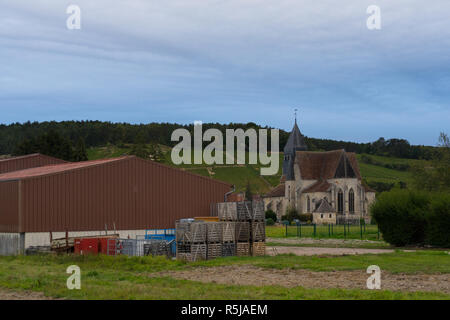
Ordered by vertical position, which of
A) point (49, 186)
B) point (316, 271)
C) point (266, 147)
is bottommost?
point (316, 271)

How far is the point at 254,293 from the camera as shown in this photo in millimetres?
16219

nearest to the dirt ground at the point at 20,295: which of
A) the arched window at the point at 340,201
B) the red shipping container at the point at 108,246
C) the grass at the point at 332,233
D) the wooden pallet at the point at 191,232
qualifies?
the red shipping container at the point at 108,246

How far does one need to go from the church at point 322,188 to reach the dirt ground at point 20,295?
8720cm

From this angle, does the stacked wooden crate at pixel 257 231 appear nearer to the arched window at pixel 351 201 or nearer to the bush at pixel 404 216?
the bush at pixel 404 216

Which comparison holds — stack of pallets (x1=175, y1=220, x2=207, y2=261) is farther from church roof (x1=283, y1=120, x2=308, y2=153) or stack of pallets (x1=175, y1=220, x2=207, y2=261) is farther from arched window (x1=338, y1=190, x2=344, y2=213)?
church roof (x1=283, y1=120, x2=308, y2=153)

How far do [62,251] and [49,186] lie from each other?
5.38m

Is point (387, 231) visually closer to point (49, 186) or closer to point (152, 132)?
point (49, 186)

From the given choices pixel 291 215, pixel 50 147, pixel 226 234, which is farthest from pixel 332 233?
pixel 50 147

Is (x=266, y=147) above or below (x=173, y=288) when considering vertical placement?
above

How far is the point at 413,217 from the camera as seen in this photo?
40344 mm

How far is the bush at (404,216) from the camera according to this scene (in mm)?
40375

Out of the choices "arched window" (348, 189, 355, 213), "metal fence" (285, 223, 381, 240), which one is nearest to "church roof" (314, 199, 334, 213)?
"arched window" (348, 189, 355, 213)
